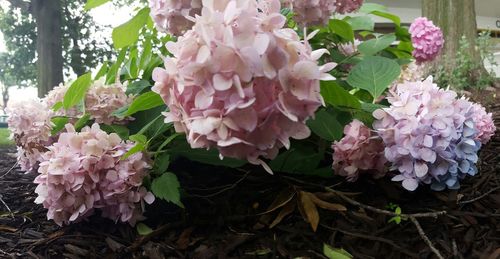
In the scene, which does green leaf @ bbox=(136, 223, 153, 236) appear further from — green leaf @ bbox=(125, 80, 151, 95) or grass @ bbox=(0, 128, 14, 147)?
grass @ bbox=(0, 128, 14, 147)

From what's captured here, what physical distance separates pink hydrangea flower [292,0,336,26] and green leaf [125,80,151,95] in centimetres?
51

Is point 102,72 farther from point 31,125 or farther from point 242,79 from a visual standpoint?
point 242,79

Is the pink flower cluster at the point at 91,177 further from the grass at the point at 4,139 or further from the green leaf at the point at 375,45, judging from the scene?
the grass at the point at 4,139

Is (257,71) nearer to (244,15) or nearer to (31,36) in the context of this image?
(244,15)

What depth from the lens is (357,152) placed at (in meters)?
1.07

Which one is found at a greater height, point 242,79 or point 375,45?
point 242,79

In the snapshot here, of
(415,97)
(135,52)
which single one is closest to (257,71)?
(415,97)

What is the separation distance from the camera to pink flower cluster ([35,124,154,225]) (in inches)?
40.1

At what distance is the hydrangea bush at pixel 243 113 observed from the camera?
2.22 feet

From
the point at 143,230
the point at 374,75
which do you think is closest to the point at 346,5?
the point at 374,75

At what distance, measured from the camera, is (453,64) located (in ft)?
12.6

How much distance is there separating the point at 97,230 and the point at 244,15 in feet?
2.42

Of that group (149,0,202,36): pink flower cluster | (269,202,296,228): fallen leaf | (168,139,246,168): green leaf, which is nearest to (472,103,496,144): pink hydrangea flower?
(269,202,296,228): fallen leaf

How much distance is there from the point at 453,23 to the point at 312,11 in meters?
3.39
